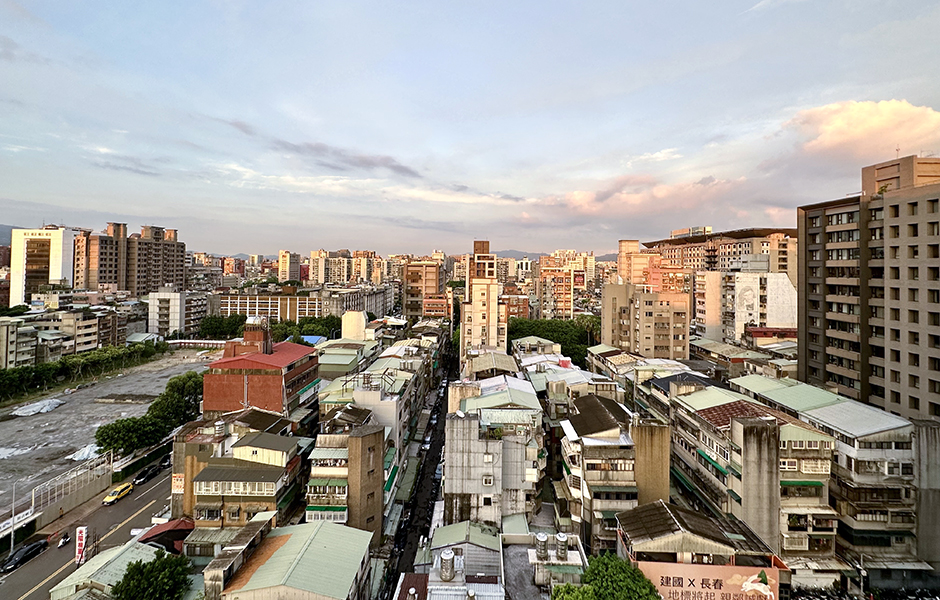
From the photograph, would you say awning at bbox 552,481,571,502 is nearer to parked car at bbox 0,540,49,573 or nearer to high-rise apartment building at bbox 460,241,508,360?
parked car at bbox 0,540,49,573

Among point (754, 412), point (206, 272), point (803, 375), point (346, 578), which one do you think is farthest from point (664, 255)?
point (206, 272)

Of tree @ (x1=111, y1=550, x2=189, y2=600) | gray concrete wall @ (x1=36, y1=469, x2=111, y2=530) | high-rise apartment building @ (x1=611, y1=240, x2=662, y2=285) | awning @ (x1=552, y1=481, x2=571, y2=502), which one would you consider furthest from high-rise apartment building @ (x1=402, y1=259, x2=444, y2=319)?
tree @ (x1=111, y1=550, x2=189, y2=600)

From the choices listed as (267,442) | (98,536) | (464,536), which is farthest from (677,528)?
(98,536)

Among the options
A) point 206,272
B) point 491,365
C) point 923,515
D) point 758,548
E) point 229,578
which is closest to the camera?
point 229,578

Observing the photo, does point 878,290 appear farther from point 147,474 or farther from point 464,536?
point 147,474

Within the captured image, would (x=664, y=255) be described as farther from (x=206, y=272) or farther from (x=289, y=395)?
(x=206, y=272)

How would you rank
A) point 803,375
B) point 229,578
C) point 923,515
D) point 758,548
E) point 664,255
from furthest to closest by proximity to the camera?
point 664,255
point 803,375
point 923,515
point 758,548
point 229,578

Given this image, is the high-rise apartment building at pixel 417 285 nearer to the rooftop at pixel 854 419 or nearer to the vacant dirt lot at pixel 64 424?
the vacant dirt lot at pixel 64 424
